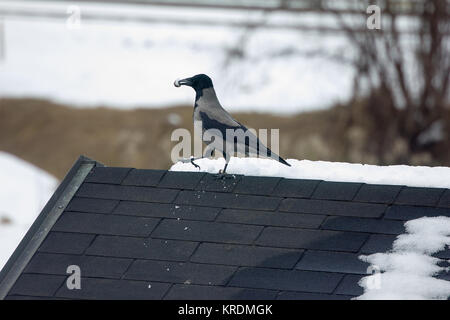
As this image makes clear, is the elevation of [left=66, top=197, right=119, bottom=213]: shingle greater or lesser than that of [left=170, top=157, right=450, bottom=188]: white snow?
lesser

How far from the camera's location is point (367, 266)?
4.61 metres

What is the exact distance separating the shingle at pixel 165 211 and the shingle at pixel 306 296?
70 centimetres

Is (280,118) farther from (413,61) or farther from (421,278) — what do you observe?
(421,278)

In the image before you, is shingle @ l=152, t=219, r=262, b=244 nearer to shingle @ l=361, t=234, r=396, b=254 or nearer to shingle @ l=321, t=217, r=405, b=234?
shingle @ l=321, t=217, r=405, b=234

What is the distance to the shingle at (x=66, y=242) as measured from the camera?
496 cm

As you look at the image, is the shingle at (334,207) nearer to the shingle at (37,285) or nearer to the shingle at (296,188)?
the shingle at (296,188)

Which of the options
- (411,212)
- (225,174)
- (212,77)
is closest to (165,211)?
(225,174)

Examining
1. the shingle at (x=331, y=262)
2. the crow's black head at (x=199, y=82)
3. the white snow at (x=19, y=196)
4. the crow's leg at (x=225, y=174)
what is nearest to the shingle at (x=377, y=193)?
the shingle at (x=331, y=262)

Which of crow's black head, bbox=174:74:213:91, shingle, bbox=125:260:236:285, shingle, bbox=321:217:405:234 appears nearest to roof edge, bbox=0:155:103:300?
shingle, bbox=125:260:236:285

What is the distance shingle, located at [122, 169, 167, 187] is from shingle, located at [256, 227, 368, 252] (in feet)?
2.57

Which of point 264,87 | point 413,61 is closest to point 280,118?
point 264,87

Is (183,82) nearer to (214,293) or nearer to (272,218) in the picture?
(272,218)

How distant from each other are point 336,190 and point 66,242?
1493 millimetres

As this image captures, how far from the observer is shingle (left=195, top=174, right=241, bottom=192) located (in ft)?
17.0
